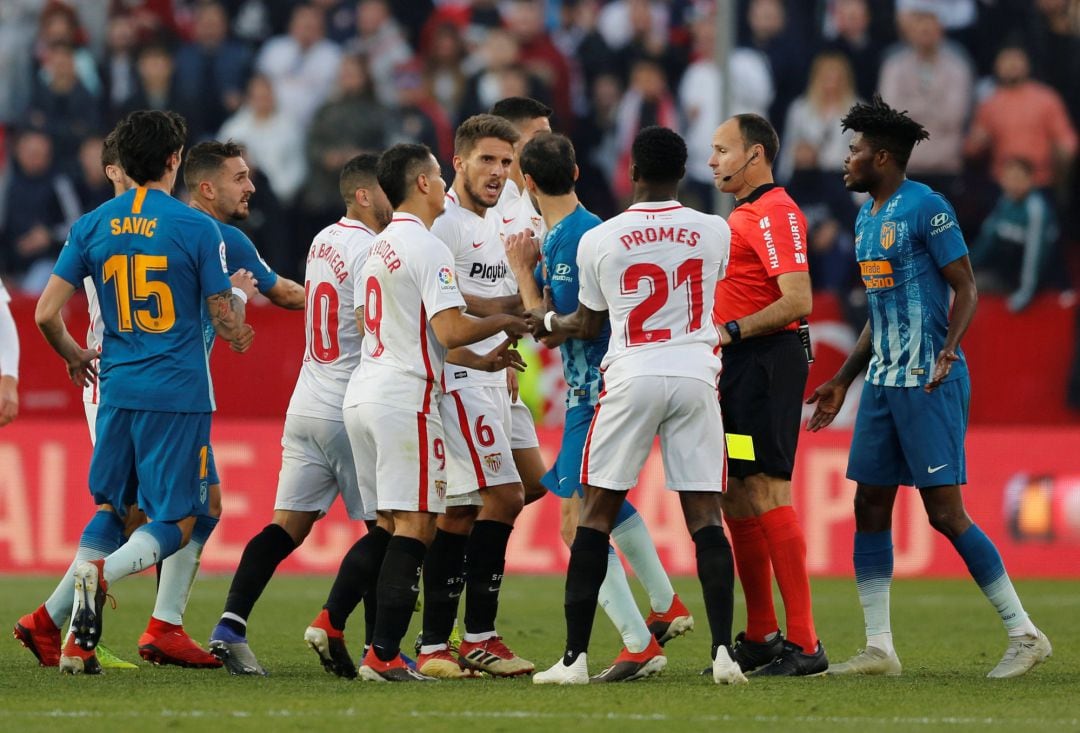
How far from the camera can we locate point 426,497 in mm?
7414

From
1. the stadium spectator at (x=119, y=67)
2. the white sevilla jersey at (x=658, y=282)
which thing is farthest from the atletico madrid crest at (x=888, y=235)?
the stadium spectator at (x=119, y=67)

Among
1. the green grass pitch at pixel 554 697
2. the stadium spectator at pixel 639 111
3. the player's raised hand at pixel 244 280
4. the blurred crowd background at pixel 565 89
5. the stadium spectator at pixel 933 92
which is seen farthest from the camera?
the stadium spectator at pixel 639 111

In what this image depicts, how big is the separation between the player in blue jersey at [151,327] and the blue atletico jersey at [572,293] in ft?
4.62

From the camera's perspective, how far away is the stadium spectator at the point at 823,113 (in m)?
16.6

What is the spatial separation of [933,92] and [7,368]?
36.8 ft

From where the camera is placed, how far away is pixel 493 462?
797cm

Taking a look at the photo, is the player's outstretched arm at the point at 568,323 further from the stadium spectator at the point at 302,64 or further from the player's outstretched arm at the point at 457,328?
the stadium spectator at the point at 302,64

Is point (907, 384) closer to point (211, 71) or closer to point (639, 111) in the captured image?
point (639, 111)

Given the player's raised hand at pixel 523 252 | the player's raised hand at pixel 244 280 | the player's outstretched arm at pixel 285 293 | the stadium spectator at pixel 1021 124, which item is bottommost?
the player's outstretched arm at pixel 285 293

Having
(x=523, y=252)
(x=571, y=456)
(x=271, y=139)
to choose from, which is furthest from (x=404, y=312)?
(x=271, y=139)

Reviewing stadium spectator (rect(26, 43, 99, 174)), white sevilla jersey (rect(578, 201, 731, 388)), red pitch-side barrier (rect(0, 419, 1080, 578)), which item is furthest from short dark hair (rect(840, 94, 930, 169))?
stadium spectator (rect(26, 43, 99, 174))

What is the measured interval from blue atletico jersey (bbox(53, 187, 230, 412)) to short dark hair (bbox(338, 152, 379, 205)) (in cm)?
87

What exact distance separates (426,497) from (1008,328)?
8.14 meters

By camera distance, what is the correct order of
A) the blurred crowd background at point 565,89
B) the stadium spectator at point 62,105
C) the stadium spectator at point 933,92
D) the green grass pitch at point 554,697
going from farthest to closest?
the stadium spectator at point 62,105 → the stadium spectator at point 933,92 → the blurred crowd background at point 565,89 → the green grass pitch at point 554,697
